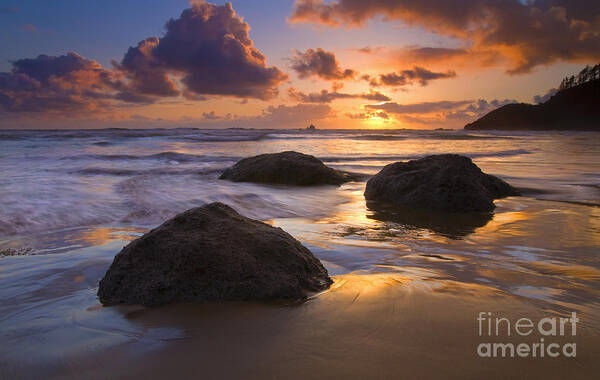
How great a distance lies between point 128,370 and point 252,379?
0.44 meters

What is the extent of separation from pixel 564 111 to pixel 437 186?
329 feet

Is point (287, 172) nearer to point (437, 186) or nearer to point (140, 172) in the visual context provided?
point (437, 186)

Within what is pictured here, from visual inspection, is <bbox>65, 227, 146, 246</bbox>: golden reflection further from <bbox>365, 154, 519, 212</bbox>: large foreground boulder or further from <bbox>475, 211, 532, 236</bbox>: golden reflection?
<bbox>475, 211, 532, 236</bbox>: golden reflection

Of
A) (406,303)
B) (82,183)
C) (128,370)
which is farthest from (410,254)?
(82,183)

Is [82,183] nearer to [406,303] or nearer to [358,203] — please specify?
[358,203]

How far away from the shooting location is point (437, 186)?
15.7 feet

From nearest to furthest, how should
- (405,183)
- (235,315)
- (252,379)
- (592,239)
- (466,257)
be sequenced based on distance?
(252,379) < (235,315) < (466,257) < (592,239) < (405,183)

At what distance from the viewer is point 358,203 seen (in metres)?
5.28

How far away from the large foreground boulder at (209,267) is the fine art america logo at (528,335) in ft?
2.64

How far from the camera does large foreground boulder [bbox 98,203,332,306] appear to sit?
195cm

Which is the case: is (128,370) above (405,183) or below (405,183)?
below

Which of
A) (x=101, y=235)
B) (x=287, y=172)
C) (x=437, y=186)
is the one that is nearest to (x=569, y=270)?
(x=437, y=186)

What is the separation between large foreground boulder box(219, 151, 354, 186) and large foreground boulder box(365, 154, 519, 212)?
1.70 meters

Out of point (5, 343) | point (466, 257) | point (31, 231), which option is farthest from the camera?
point (31, 231)
